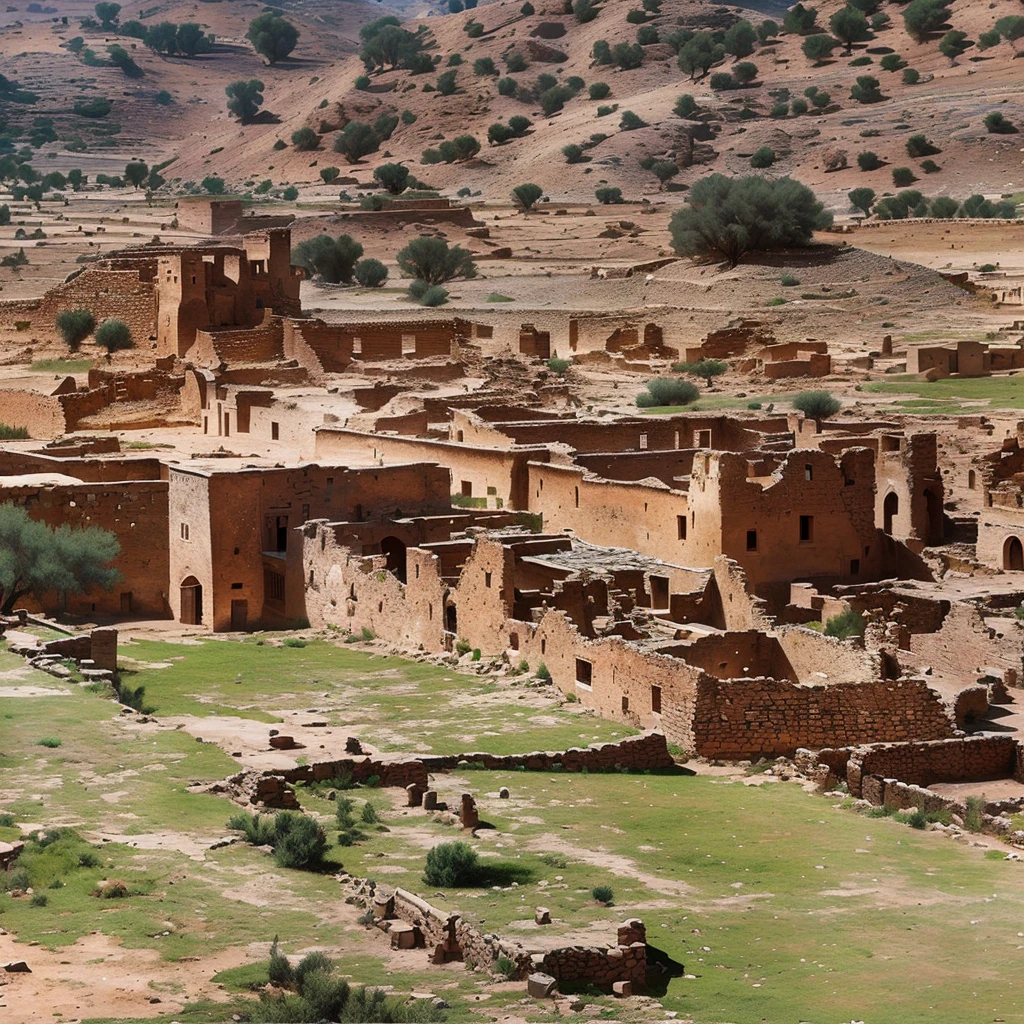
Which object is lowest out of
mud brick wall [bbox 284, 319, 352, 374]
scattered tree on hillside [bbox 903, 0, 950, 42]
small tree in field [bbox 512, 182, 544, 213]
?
mud brick wall [bbox 284, 319, 352, 374]

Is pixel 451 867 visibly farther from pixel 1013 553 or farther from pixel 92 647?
pixel 1013 553

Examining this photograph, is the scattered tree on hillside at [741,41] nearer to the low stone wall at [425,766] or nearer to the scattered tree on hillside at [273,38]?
the scattered tree on hillside at [273,38]

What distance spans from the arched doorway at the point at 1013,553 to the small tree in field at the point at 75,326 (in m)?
24.1

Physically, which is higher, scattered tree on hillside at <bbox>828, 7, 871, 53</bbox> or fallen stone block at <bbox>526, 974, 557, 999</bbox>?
scattered tree on hillside at <bbox>828, 7, 871, 53</bbox>

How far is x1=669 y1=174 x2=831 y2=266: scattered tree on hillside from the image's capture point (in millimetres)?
71688

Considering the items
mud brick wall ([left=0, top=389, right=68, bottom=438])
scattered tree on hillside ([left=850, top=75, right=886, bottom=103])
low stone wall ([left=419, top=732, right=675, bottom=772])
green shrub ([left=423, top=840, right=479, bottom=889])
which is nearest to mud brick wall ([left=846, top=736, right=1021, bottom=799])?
low stone wall ([left=419, top=732, right=675, bottom=772])

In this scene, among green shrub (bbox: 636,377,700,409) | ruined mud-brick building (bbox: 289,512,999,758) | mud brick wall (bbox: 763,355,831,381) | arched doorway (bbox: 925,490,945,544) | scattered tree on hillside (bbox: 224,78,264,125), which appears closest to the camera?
ruined mud-brick building (bbox: 289,512,999,758)

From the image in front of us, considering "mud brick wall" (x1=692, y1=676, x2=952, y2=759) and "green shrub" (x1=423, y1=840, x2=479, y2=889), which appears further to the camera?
"mud brick wall" (x1=692, y1=676, x2=952, y2=759)

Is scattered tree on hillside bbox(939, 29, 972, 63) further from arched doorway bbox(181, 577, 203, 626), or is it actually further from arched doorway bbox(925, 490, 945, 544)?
arched doorway bbox(181, 577, 203, 626)

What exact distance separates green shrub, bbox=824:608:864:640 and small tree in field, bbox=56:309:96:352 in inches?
1041

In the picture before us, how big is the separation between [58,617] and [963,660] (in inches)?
478

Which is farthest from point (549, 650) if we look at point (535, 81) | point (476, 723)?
point (535, 81)

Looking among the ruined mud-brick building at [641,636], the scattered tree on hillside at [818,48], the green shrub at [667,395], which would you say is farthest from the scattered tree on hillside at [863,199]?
the ruined mud-brick building at [641,636]

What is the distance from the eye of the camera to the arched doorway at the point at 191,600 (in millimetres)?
33688
